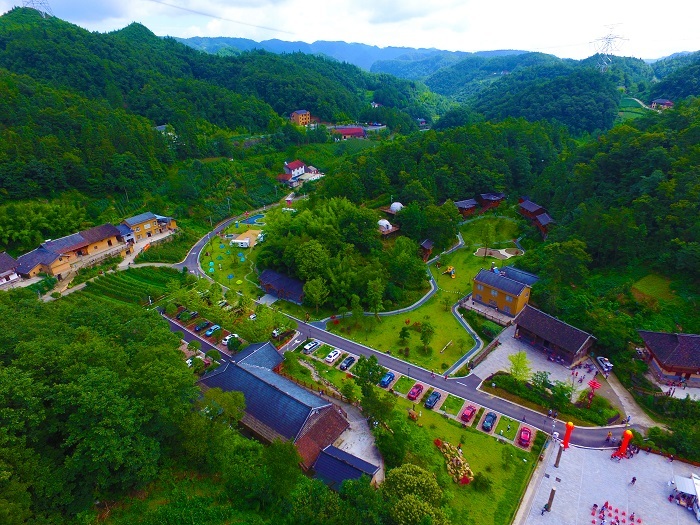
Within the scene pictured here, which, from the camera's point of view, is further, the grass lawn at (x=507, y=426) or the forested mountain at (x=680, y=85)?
the forested mountain at (x=680, y=85)

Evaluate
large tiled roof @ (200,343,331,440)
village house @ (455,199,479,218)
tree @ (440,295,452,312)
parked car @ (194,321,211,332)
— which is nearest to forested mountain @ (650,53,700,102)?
village house @ (455,199,479,218)

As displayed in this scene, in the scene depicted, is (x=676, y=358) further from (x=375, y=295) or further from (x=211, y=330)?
(x=211, y=330)

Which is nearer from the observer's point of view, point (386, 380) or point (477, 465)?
point (477, 465)

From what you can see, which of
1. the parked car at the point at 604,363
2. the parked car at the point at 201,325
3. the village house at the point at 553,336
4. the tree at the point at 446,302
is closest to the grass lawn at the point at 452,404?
the village house at the point at 553,336

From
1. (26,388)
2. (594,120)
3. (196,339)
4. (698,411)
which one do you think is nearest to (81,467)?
(26,388)

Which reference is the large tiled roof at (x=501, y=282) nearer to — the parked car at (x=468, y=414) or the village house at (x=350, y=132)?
the parked car at (x=468, y=414)

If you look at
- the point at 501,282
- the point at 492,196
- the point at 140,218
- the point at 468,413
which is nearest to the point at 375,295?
the point at 501,282

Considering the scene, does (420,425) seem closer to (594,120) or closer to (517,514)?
(517,514)
